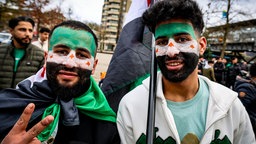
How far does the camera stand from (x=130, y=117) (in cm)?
184

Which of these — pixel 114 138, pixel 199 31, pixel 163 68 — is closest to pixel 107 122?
pixel 114 138

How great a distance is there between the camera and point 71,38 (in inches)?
74.3

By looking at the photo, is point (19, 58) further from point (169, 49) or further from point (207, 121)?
point (207, 121)

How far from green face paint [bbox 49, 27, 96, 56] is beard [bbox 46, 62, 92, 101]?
0.55 ft

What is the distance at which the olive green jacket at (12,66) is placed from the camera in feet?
11.2

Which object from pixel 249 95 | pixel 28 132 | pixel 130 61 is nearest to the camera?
pixel 28 132

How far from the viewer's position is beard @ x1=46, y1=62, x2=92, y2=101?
177 cm

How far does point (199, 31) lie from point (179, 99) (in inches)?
22.5

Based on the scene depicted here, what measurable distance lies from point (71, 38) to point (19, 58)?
195 cm

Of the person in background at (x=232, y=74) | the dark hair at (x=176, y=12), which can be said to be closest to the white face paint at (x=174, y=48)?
the dark hair at (x=176, y=12)

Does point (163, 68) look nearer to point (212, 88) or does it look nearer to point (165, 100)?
point (165, 100)

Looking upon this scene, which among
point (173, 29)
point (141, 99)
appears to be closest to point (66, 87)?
point (141, 99)

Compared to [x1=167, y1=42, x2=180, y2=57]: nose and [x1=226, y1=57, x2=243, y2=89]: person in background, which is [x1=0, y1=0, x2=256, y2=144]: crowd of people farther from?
[x1=226, y1=57, x2=243, y2=89]: person in background

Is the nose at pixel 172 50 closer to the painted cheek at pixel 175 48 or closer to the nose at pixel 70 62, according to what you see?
the painted cheek at pixel 175 48
